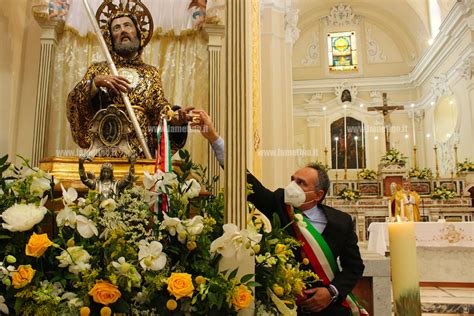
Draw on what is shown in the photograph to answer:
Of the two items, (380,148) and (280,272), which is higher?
(380,148)

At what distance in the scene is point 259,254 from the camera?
1158 millimetres

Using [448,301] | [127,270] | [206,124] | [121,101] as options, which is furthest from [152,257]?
[448,301]

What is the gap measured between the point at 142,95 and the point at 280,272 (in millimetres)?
2096

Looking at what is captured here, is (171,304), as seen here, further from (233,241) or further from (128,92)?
(128,92)

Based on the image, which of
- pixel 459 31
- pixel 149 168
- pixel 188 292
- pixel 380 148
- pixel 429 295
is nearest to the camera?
pixel 188 292

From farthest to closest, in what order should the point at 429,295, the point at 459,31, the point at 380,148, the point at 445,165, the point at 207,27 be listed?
the point at 380,148
the point at 445,165
the point at 459,31
the point at 429,295
the point at 207,27

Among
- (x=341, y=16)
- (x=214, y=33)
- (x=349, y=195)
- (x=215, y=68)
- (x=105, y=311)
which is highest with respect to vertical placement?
(x=341, y=16)

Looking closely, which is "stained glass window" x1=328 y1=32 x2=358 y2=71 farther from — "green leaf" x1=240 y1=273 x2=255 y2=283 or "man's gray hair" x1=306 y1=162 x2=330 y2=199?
"green leaf" x1=240 y1=273 x2=255 y2=283

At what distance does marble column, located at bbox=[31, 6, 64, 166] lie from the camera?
10.4 ft

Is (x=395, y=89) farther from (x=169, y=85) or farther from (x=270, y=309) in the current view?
(x=270, y=309)

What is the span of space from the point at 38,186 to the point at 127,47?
2096 millimetres

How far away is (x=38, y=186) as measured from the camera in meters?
1.15

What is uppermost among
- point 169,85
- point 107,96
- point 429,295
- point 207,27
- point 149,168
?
point 207,27

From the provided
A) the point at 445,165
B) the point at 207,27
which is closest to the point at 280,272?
Answer: the point at 207,27
